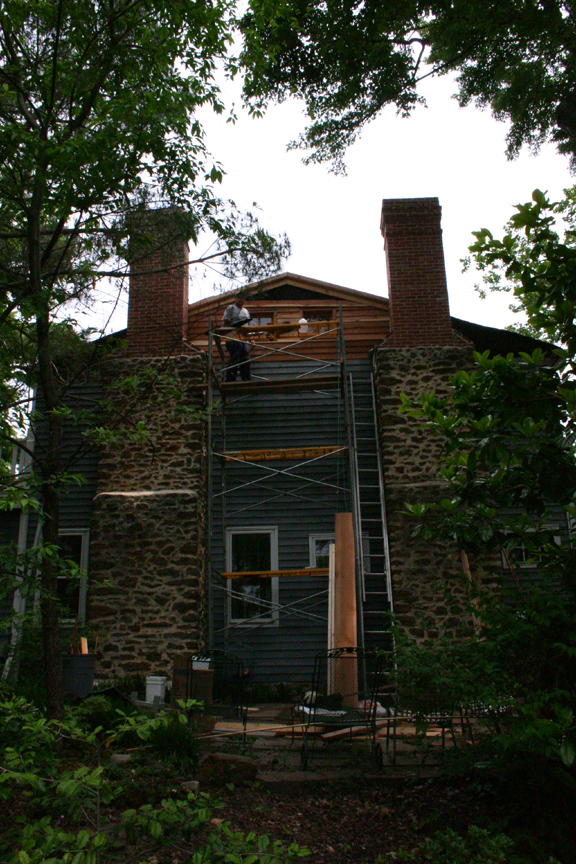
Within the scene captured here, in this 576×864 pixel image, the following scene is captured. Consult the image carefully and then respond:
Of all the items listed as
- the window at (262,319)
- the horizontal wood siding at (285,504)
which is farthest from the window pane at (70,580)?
the window at (262,319)

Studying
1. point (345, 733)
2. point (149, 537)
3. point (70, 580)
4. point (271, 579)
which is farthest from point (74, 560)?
point (345, 733)

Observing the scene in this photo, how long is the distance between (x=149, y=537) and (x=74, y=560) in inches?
68.9

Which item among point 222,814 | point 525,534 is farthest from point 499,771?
point 222,814

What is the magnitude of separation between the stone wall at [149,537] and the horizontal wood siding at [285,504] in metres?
0.93

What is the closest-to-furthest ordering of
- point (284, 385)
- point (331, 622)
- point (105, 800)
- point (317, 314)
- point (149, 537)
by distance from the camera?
point (105, 800), point (331, 622), point (149, 537), point (284, 385), point (317, 314)

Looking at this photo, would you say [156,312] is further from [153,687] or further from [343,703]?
[343,703]

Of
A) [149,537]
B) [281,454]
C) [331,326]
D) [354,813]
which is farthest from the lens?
[331,326]

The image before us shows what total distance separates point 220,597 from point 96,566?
2195 mm

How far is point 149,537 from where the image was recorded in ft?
33.7

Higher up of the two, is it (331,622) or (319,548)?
(319,548)

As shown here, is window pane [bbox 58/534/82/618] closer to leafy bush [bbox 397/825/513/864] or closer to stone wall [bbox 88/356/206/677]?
stone wall [bbox 88/356/206/677]

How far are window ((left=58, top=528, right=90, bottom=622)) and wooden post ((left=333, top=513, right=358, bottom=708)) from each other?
4.27 meters

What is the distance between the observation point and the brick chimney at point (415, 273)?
37.6ft

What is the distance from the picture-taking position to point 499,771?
13.9ft
